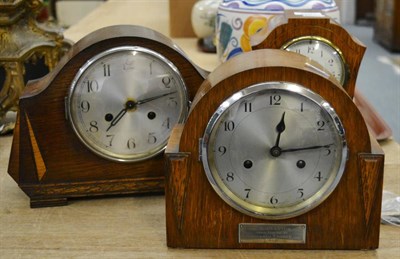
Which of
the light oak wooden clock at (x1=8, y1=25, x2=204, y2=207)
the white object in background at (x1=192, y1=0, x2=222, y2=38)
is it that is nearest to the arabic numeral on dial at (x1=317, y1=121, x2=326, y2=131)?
the light oak wooden clock at (x1=8, y1=25, x2=204, y2=207)

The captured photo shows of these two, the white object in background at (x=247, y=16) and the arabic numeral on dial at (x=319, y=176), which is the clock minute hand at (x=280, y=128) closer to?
the arabic numeral on dial at (x=319, y=176)

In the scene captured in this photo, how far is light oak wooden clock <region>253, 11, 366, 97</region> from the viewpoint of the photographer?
3.07ft

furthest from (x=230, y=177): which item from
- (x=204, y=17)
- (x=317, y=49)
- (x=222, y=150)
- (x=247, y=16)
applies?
(x=204, y=17)

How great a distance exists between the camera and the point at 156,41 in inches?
34.4

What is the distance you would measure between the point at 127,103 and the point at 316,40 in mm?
284

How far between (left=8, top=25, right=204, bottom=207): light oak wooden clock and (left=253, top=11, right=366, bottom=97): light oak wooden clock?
126 millimetres

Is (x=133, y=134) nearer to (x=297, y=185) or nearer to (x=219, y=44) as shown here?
(x=297, y=185)

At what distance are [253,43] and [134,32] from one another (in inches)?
7.3

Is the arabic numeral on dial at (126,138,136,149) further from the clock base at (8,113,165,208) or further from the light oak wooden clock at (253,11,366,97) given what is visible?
the light oak wooden clock at (253,11,366,97)

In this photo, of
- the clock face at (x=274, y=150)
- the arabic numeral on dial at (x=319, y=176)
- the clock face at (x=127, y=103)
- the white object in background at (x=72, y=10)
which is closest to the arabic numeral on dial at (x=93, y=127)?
the clock face at (x=127, y=103)

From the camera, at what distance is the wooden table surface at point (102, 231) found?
78 centimetres

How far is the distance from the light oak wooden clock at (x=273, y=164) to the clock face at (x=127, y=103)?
12 centimetres

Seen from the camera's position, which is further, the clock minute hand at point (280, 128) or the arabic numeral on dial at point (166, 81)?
the arabic numeral on dial at point (166, 81)

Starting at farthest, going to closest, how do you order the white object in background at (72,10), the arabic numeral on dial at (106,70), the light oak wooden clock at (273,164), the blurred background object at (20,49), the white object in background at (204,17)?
1. the white object in background at (72,10)
2. the white object in background at (204,17)
3. the blurred background object at (20,49)
4. the arabic numeral on dial at (106,70)
5. the light oak wooden clock at (273,164)
